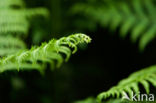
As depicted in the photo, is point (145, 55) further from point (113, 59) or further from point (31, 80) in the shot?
point (31, 80)

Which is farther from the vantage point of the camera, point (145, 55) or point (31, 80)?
point (145, 55)

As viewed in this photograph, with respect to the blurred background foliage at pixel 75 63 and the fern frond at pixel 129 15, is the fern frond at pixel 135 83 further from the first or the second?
the blurred background foliage at pixel 75 63

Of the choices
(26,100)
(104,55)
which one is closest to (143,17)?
(104,55)

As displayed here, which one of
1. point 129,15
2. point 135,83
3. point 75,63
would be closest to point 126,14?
point 129,15

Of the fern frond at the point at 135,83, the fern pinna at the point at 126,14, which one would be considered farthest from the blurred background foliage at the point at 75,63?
the fern frond at the point at 135,83

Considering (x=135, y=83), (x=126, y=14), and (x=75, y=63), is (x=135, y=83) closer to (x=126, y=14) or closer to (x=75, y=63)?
(x=126, y=14)

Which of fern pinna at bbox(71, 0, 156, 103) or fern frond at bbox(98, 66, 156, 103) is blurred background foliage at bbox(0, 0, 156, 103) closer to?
fern pinna at bbox(71, 0, 156, 103)
